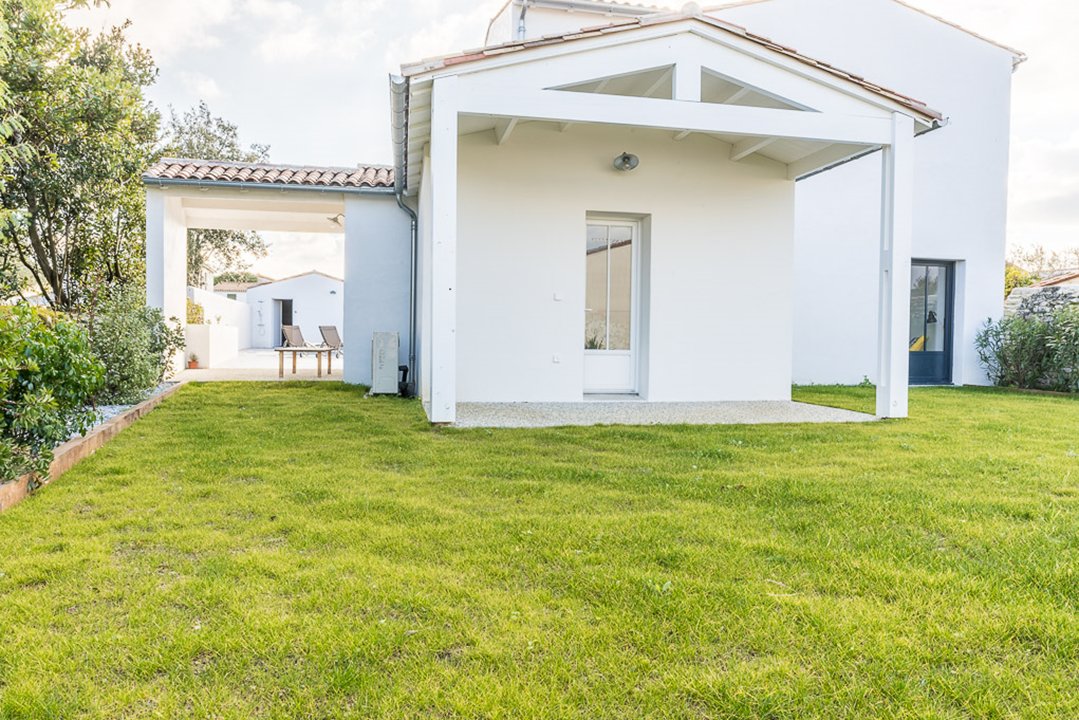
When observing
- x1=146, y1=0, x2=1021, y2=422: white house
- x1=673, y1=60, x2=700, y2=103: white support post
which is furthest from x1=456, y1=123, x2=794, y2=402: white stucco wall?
x1=673, y1=60, x2=700, y2=103: white support post

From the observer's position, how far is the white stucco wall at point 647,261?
899 cm

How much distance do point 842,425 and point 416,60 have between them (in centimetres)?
582

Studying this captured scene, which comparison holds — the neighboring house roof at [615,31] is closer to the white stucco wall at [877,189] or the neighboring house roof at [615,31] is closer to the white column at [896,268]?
the white column at [896,268]

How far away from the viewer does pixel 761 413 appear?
27.1 ft

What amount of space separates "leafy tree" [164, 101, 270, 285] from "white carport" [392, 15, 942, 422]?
19.3 metres

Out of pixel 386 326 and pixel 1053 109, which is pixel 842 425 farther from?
pixel 1053 109

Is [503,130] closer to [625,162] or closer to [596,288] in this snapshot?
[625,162]

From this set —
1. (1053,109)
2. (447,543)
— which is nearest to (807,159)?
(447,543)

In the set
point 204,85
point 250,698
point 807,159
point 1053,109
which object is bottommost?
point 250,698

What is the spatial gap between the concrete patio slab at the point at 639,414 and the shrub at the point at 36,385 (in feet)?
11.0

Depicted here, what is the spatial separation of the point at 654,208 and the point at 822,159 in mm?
2313

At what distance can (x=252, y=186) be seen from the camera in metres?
11.0


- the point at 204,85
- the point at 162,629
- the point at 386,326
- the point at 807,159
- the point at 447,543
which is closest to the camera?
the point at 162,629

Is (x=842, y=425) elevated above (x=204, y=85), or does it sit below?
below
